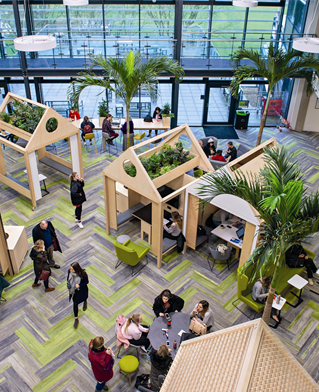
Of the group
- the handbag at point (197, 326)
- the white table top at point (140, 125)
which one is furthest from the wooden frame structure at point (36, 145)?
the handbag at point (197, 326)

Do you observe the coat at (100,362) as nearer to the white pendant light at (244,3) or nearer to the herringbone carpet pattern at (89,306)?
the herringbone carpet pattern at (89,306)

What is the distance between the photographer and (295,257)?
23.3 ft

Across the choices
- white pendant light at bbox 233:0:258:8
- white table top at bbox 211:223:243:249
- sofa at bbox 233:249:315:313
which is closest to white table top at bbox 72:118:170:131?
white pendant light at bbox 233:0:258:8

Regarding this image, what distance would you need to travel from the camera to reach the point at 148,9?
12125 mm

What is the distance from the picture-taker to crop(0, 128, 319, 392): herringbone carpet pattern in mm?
5671

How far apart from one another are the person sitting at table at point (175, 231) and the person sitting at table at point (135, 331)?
89.1 inches

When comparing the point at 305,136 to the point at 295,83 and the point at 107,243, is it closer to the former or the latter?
the point at 295,83

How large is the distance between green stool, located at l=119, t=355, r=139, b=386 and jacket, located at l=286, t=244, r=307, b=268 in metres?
3.42

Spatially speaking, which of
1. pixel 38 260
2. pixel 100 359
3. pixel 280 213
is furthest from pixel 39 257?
pixel 280 213

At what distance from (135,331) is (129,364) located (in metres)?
0.46

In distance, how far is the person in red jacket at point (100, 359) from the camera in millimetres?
4902

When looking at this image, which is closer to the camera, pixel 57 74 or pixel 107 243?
pixel 107 243

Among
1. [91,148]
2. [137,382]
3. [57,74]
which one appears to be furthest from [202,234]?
[57,74]

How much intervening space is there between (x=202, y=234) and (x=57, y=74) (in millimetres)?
7116
